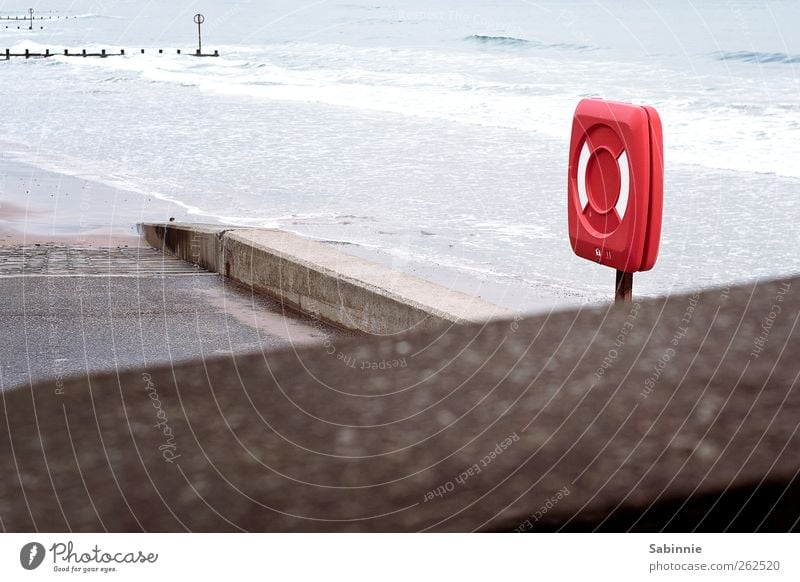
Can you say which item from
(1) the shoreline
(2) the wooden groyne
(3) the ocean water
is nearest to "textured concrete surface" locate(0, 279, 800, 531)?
(1) the shoreline

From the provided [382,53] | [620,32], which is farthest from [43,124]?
[620,32]

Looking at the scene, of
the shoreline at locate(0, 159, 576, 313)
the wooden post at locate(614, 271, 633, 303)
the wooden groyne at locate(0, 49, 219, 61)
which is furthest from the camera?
the wooden groyne at locate(0, 49, 219, 61)

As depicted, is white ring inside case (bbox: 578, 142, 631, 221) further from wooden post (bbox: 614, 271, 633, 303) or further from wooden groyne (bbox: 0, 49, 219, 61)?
wooden groyne (bbox: 0, 49, 219, 61)

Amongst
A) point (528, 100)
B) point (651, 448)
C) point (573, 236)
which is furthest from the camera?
point (528, 100)

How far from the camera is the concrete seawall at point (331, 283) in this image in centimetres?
448

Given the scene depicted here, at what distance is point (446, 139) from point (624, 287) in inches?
540

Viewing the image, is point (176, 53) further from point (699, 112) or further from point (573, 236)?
point (573, 236)

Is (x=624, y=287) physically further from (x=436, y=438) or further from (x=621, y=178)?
(x=436, y=438)

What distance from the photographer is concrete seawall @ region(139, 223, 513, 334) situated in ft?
14.7

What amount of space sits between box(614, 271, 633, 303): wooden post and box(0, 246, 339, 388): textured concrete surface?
1.39 metres

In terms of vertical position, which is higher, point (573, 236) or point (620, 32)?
point (620, 32)

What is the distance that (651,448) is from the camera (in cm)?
278

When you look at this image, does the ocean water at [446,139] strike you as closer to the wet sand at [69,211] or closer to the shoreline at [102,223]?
the shoreline at [102,223]
